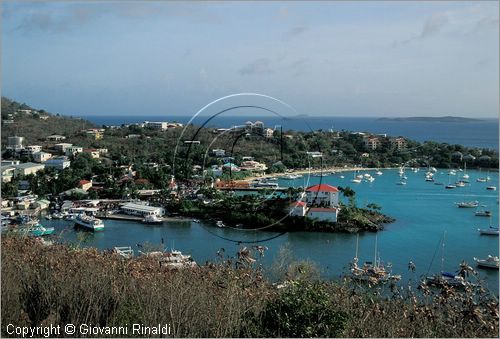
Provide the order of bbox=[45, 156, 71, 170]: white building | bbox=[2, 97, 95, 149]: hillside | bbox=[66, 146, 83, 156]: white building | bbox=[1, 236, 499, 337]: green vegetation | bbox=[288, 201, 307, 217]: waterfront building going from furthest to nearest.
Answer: bbox=[2, 97, 95, 149]: hillside < bbox=[66, 146, 83, 156]: white building < bbox=[45, 156, 71, 170]: white building < bbox=[288, 201, 307, 217]: waterfront building < bbox=[1, 236, 499, 337]: green vegetation

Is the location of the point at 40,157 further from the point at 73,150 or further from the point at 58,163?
the point at 73,150

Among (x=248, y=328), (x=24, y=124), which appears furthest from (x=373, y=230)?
(x=24, y=124)

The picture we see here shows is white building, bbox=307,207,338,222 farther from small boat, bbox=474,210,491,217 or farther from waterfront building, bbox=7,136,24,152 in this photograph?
waterfront building, bbox=7,136,24,152

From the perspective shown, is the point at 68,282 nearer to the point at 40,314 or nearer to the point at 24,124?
the point at 40,314

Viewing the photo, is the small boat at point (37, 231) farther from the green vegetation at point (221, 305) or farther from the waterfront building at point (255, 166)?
the waterfront building at point (255, 166)

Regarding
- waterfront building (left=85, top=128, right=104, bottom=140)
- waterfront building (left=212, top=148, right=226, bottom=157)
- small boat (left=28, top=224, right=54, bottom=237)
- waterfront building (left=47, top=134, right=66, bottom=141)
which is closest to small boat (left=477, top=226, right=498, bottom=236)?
waterfront building (left=212, top=148, right=226, bottom=157)

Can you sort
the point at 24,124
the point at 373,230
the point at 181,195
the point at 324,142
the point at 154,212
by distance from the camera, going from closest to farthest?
the point at 373,230
the point at 154,212
the point at 181,195
the point at 324,142
the point at 24,124
